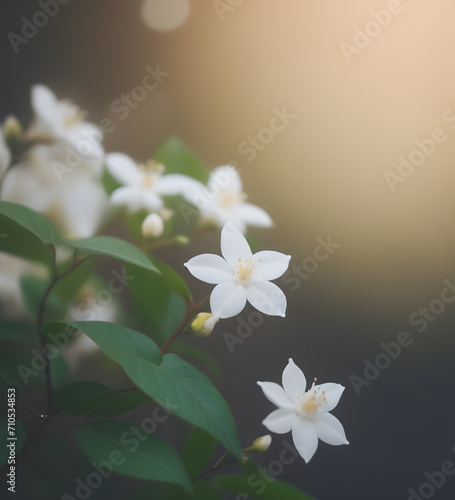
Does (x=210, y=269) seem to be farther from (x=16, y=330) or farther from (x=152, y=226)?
(x=16, y=330)

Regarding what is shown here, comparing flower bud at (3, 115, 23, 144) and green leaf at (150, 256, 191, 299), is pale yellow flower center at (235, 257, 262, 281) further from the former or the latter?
flower bud at (3, 115, 23, 144)

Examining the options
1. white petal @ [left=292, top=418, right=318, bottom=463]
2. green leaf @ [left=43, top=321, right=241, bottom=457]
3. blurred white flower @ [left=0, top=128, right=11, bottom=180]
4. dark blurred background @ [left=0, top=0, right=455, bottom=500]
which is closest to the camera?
green leaf @ [left=43, top=321, right=241, bottom=457]

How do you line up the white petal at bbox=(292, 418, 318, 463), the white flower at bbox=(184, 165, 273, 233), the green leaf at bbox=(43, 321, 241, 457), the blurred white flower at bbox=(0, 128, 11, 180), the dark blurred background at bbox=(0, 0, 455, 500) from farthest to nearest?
the dark blurred background at bbox=(0, 0, 455, 500), the white flower at bbox=(184, 165, 273, 233), the blurred white flower at bbox=(0, 128, 11, 180), the white petal at bbox=(292, 418, 318, 463), the green leaf at bbox=(43, 321, 241, 457)

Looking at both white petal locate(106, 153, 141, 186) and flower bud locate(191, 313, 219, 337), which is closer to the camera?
flower bud locate(191, 313, 219, 337)

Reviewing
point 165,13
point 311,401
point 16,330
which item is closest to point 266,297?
point 311,401

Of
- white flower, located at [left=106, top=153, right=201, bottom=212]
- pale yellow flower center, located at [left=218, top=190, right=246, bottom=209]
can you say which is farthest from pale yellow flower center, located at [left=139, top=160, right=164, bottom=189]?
pale yellow flower center, located at [left=218, top=190, right=246, bottom=209]

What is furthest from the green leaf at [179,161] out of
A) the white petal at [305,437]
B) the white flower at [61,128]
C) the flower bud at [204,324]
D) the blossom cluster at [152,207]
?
the white petal at [305,437]
